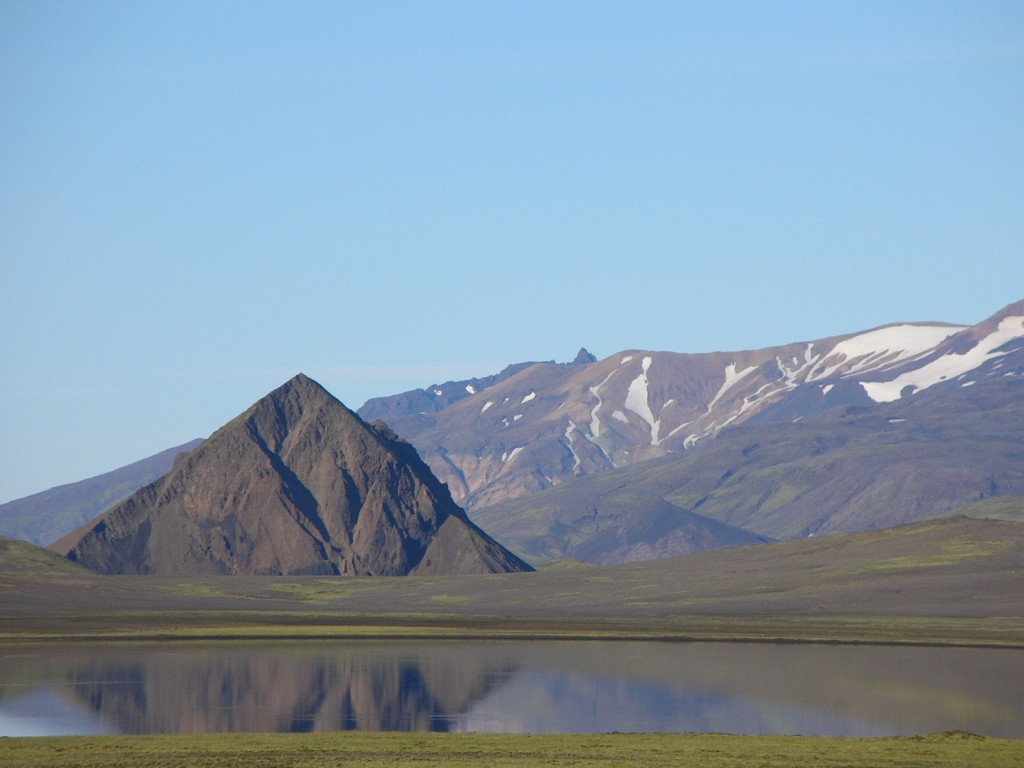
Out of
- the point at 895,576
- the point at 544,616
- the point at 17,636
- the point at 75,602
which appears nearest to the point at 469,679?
the point at 17,636

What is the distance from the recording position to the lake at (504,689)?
66125 mm

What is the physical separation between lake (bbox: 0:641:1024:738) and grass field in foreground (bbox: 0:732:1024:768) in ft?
15.1

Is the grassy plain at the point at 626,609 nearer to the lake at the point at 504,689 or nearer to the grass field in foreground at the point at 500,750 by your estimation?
the lake at the point at 504,689

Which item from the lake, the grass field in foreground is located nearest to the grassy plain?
the lake

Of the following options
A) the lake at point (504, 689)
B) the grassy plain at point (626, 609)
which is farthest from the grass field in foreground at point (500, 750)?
the grassy plain at point (626, 609)

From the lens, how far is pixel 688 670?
91188 mm

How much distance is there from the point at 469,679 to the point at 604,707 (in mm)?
13925

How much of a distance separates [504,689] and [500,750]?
2425 cm

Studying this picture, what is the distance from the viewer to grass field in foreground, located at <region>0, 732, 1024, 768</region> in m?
52.0

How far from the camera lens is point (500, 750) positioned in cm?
5575

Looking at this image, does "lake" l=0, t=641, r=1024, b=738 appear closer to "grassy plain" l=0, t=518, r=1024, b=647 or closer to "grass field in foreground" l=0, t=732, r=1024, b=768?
"grass field in foreground" l=0, t=732, r=1024, b=768

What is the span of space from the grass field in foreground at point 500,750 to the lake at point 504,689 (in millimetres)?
4593

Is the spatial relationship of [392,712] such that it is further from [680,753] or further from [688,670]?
[688,670]

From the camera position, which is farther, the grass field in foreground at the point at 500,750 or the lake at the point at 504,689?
the lake at the point at 504,689
